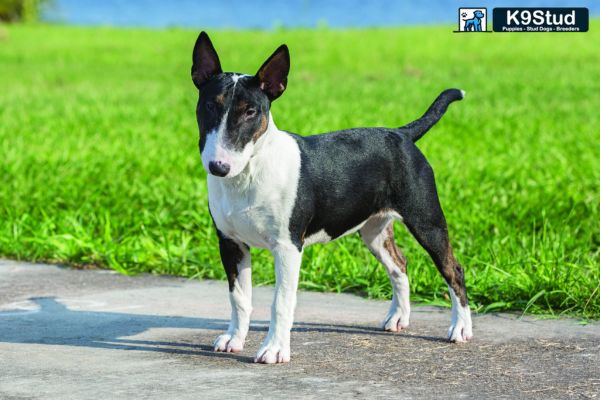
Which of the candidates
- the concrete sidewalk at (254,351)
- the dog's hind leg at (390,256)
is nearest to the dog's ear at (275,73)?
the dog's hind leg at (390,256)

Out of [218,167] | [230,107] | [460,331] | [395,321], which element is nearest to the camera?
[218,167]

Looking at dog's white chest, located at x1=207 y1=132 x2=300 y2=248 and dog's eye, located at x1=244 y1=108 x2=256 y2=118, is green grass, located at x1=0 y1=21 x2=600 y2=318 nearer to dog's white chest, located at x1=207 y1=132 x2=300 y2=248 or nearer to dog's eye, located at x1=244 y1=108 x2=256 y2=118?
dog's white chest, located at x1=207 y1=132 x2=300 y2=248

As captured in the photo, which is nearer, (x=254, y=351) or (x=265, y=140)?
(x=265, y=140)

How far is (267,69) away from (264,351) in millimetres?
1239

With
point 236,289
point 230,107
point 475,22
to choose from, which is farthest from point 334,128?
point 230,107

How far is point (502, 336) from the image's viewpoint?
5.17m

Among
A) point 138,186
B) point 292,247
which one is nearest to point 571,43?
point 138,186

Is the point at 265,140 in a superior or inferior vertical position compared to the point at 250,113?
inferior

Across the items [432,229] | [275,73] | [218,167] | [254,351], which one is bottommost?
[254,351]

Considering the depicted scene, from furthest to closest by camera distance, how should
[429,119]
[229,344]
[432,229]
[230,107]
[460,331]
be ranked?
[429,119] → [432,229] → [460,331] → [229,344] → [230,107]

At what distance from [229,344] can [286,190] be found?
787 mm

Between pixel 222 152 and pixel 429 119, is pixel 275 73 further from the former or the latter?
pixel 429 119

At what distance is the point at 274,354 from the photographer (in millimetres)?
4598

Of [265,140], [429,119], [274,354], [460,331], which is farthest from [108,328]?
[429,119]
